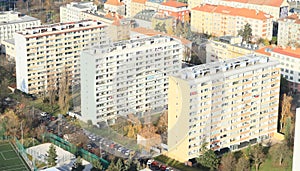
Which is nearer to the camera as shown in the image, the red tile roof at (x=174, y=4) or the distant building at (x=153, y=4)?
the red tile roof at (x=174, y=4)

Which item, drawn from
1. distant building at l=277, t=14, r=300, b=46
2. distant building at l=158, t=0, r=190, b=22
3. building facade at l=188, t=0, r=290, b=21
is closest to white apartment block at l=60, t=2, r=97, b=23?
distant building at l=158, t=0, r=190, b=22

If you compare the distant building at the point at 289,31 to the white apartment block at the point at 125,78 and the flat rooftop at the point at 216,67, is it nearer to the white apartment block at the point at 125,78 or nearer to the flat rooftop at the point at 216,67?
the white apartment block at the point at 125,78

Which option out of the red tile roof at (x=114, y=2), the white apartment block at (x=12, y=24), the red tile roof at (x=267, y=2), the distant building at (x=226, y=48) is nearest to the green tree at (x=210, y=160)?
the distant building at (x=226, y=48)

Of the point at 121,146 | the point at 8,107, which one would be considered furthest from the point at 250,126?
the point at 8,107

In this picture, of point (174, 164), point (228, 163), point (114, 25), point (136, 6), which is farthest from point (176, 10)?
point (228, 163)

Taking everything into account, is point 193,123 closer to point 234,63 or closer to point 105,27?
point 234,63

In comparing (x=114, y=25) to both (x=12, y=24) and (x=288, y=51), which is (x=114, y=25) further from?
(x=288, y=51)
